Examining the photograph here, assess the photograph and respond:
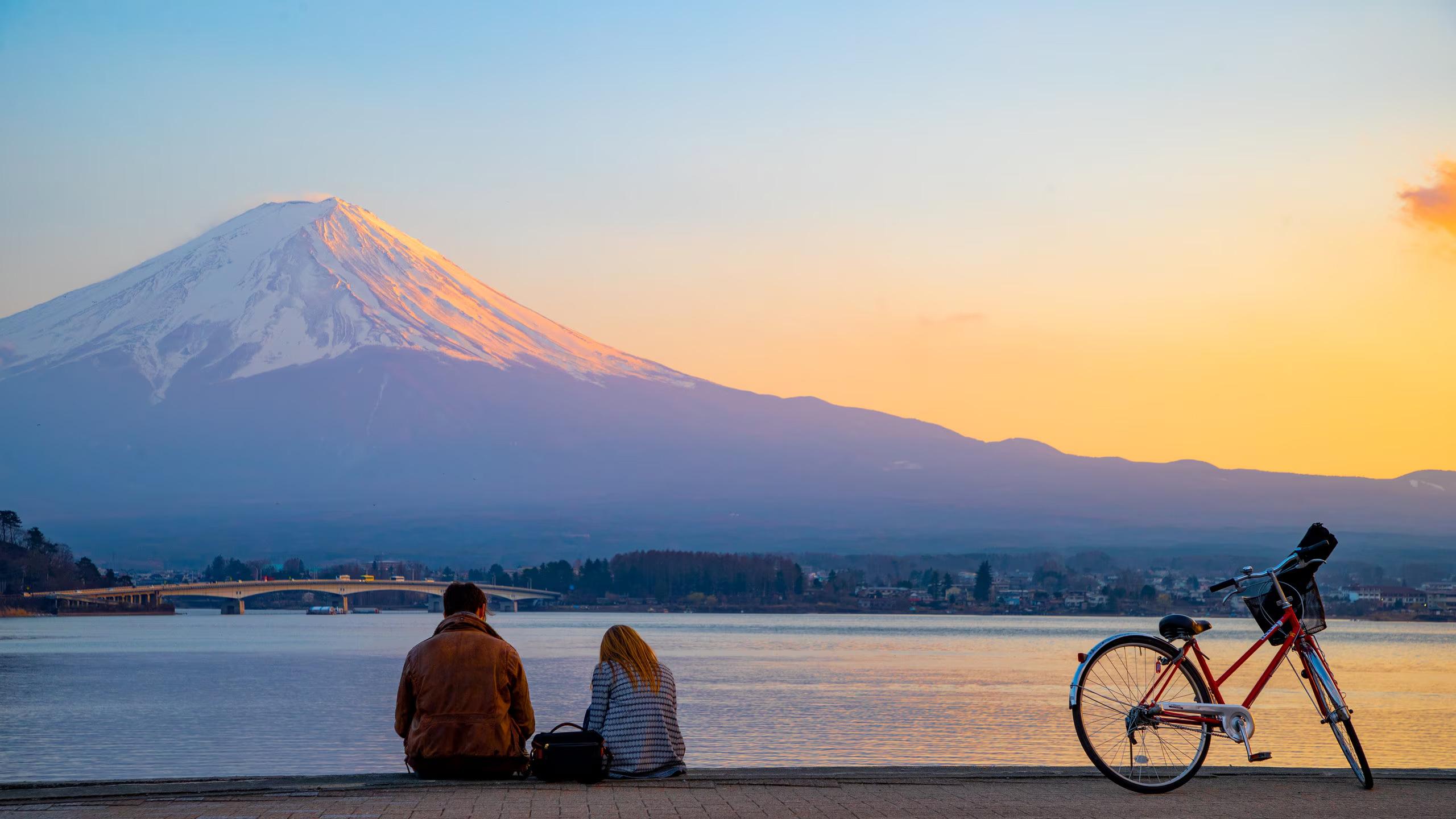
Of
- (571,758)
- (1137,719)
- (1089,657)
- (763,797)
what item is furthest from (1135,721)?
(571,758)

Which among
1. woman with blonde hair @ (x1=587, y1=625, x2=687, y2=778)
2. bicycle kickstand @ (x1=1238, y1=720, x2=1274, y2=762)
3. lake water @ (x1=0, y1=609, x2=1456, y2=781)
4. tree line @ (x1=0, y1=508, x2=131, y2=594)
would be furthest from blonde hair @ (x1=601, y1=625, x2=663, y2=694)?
tree line @ (x1=0, y1=508, x2=131, y2=594)

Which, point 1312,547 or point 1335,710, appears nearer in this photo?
point 1312,547

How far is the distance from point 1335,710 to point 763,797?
3.76 meters

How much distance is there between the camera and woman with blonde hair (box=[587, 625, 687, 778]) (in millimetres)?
9766

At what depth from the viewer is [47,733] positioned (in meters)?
29.8

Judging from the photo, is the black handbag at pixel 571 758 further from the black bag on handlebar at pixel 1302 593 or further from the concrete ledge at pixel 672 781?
the black bag on handlebar at pixel 1302 593

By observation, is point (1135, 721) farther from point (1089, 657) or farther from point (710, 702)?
point (710, 702)

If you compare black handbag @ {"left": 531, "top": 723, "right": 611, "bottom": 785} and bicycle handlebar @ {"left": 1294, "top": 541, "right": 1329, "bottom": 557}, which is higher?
bicycle handlebar @ {"left": 1294, "top": 541, "right": 1329, "bottom": 557}

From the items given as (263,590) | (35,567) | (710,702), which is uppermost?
(35,567)

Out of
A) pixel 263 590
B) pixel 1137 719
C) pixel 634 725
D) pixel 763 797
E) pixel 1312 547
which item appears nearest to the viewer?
pixel 763 797

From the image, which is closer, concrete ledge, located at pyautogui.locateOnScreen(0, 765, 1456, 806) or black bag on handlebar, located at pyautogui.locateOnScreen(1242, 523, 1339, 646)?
concrete ledge, located at pyautogui.locateOnScreen(0, 765, 1456, 806)

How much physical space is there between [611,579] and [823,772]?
167 metres

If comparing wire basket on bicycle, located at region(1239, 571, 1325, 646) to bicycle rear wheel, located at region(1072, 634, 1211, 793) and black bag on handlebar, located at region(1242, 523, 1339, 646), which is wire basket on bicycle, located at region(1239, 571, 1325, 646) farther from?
bicycle rear wheel, located at region(1072, 634, 1211, 793)

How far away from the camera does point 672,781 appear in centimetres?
963
